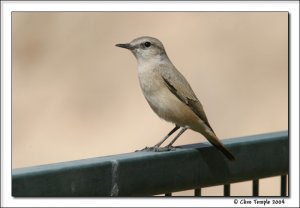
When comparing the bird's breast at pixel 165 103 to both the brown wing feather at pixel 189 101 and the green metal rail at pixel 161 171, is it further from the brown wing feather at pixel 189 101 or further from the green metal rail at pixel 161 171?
the green metal rail at pixel 161 171

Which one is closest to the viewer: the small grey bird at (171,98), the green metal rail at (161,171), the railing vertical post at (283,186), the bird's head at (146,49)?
the green metal rail at (161,171)

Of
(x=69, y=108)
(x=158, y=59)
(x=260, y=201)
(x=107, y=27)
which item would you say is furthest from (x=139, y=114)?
(x=260, y=201)

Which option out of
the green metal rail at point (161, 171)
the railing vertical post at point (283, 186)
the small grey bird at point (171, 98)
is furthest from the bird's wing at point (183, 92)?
the railing vertical post at point (283, 186)

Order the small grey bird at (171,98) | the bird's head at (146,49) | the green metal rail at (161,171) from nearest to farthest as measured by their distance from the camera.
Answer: the green metal rail at (161,171) → the small grey bird at (171,98) → the bird's head at (146,49)

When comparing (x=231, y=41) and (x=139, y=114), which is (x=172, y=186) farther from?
(x=231, y=41)

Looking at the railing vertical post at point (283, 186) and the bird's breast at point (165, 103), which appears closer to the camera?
the railing vertical post at point (283, 186)

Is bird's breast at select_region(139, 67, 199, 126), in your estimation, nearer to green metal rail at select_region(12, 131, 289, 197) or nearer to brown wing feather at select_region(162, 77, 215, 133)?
brown wing feather at select_region(162, 77, 215, 133)

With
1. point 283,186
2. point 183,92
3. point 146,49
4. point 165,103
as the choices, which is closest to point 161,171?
point 283,186

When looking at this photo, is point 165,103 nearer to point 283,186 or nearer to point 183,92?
point 183,92
